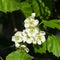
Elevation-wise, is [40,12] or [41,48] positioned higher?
[40,12]

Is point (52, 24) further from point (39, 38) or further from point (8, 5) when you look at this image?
point (8, 5)

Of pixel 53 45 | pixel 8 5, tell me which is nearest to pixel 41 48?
pixel 53 45

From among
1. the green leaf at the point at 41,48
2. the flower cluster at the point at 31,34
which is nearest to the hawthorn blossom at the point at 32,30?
the flower cluster at the point at 31,34

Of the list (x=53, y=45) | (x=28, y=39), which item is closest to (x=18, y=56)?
(x=28, y=39)

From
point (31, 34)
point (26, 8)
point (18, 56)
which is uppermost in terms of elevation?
point (26, 8)

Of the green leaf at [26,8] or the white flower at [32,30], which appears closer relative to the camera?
the white flower at [32,30]

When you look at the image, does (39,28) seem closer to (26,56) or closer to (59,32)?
(26,56)

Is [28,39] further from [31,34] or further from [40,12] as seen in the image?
[40,12]

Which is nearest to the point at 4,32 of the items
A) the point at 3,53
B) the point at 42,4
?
the point at 3,53

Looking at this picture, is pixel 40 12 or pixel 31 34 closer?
pixel 31 34

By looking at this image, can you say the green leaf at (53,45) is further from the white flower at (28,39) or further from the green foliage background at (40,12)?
the white flower at (28,39)

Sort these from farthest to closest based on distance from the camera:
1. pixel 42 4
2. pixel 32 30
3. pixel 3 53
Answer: pixel 3 53 → pixel 42 4 → pixel 32 30
